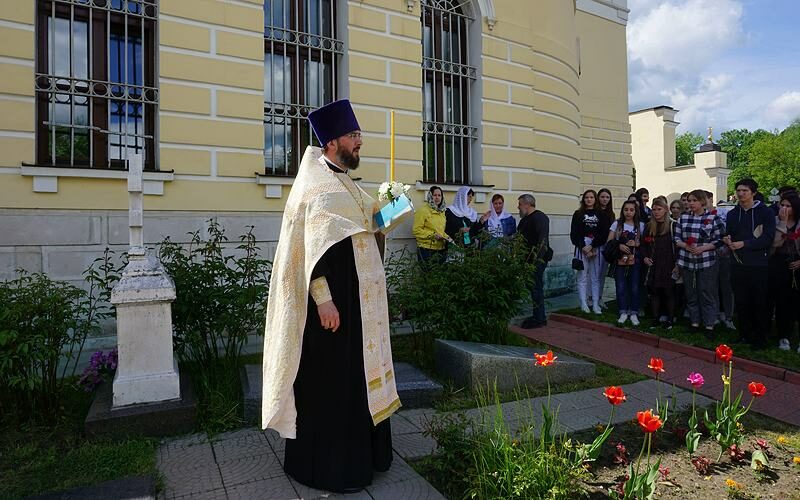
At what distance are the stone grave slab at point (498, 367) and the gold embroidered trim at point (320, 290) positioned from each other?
85.1 inches

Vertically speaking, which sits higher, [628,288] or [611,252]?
[611,252]

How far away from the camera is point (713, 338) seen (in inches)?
267

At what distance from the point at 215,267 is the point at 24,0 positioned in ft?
13.7

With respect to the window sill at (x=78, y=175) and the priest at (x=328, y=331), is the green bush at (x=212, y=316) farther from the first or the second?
the window sill at (x=78, y=175)

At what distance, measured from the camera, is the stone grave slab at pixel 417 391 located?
4648 millimetres

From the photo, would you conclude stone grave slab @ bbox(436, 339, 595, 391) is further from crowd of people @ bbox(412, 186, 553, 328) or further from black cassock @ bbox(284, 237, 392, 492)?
crowd of people @ bbox(412, 186, 553, 328)

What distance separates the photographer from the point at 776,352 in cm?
615

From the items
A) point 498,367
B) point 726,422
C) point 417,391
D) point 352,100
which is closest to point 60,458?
point 417,391

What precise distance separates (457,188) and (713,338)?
457 cm

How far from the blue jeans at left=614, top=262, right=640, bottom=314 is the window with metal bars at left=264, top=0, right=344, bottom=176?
5005mm

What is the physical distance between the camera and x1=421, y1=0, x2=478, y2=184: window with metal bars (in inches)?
383

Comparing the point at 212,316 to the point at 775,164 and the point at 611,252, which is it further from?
the point at 775,164

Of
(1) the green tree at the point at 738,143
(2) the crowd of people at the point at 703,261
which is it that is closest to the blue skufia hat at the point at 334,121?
(2) the crowd of people at the point at 703,261

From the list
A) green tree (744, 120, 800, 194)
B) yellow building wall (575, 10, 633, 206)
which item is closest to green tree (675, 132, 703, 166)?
green tree (744, 120, 800, 194)
